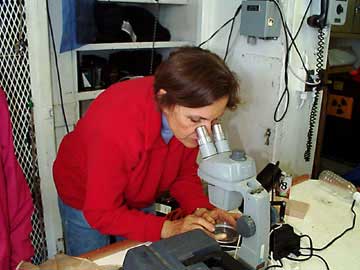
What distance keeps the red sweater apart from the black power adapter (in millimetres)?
326

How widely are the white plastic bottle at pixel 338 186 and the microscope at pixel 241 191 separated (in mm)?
659

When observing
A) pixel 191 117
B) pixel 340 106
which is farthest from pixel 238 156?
pixel 340 106

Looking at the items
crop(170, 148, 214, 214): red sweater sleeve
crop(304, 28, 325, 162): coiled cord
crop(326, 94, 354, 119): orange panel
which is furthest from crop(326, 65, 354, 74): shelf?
crop(170, 148, 214, 214): red sweater sleeve

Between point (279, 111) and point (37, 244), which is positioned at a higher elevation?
point (279, 111)

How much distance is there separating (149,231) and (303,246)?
466 millimetres

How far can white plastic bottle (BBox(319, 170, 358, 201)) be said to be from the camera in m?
1.53

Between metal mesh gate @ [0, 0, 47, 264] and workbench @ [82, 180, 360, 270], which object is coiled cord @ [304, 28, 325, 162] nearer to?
workbench @ [82, 180, 360, 270]

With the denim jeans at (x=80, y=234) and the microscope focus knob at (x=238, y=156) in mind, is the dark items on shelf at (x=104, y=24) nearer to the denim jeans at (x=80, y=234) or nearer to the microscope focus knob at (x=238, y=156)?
the denim jeans at (x=80, y=234)

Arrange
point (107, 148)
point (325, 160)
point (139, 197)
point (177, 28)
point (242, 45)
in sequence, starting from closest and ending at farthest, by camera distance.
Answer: point (107, 148) → point (139, 197) → point (242, 45) → point (177, 28) → point (325, 160)

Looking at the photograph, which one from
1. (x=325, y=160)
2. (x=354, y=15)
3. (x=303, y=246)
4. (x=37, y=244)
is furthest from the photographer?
(x=325, y=160)

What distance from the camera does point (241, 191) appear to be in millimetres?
941

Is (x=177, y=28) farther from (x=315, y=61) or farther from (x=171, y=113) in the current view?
(x=171, y=113)

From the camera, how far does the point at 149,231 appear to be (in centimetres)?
115

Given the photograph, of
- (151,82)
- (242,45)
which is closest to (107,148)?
(151,82)
